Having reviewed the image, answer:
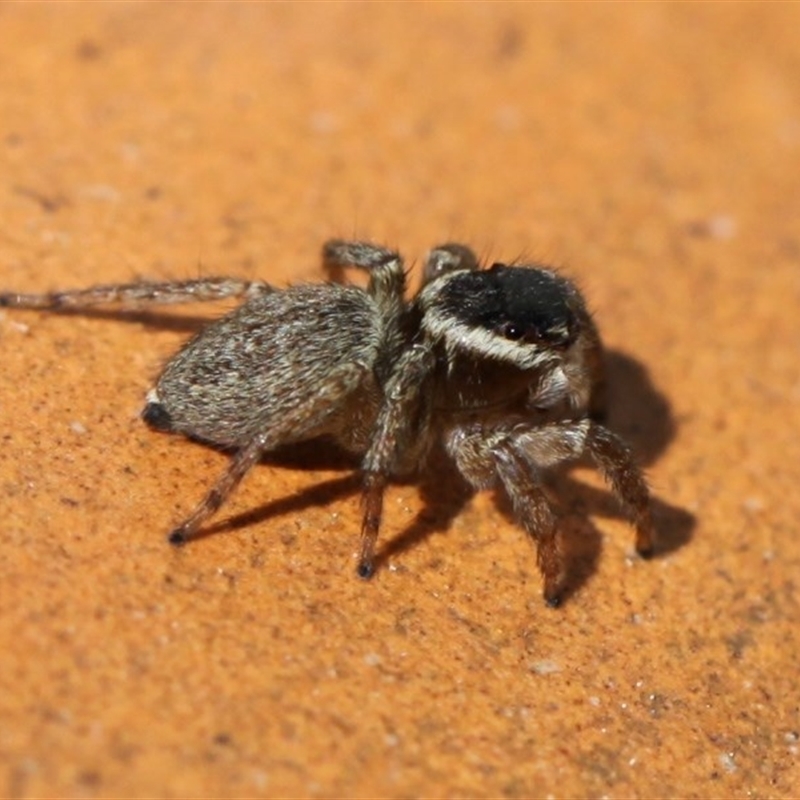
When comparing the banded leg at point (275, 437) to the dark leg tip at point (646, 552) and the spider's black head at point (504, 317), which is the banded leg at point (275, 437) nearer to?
the spider's black head at point (504, 317)

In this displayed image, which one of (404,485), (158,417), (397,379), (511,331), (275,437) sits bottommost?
(404,485)

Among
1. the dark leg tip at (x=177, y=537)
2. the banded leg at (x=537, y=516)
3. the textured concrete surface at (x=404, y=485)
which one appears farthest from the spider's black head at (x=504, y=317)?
the dark leg tip at (x=177, y=537)

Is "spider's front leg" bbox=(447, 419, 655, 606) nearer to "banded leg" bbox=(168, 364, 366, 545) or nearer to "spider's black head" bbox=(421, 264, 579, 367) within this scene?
"spider's black head" bbox=(421, 264, 579, 367)

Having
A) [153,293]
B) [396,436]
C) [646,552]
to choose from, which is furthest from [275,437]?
[646,552]

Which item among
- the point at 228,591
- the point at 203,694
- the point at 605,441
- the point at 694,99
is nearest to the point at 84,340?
the point at 228,591

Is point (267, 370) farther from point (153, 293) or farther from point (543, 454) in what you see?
point (543, 454)

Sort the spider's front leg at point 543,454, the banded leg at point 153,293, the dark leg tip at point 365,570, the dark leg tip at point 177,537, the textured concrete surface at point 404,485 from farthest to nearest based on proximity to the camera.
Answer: the banded leg at point 153,293, the spider's front leg at point 543,454, the dark leg tip at point 365,570, the dark leg tip at point 177,537, the textured concrete surface at point 404,485

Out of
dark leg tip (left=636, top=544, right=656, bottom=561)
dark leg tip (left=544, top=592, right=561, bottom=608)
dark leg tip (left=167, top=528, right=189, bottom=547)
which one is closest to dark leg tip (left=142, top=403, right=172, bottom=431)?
dark leg tip (left=167, top=528, right=189, bottom=547)
